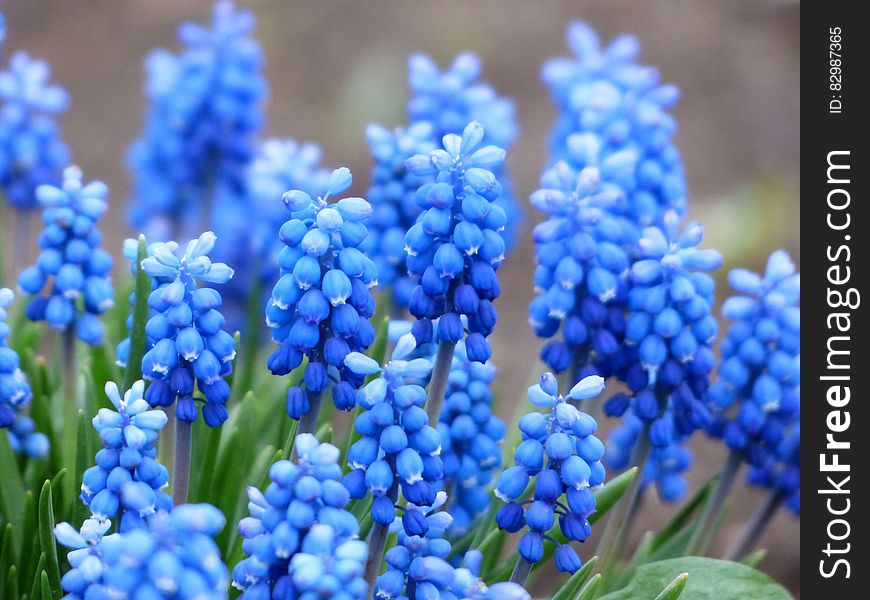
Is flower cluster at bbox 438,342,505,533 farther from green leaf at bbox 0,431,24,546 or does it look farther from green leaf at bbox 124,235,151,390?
green leaf at bbox 0,431,24,546

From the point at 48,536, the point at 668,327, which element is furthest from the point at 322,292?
the point at 668,327

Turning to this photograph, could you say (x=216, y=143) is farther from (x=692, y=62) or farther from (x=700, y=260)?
(x=692, y=62)

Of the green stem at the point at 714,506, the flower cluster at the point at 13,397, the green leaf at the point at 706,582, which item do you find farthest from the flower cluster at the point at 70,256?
the green stem at the point at 714,506

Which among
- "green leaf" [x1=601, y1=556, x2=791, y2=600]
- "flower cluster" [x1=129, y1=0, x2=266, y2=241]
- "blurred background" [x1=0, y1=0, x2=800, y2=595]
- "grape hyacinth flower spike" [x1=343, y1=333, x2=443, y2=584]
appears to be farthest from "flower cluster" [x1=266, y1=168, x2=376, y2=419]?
"blurred background" [x1=0, y1=0, x2=800, y2=595]

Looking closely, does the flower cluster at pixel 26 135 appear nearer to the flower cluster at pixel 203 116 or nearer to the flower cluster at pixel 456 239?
the flower cluster at pixel 203 116

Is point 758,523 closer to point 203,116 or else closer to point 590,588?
point 590,588
